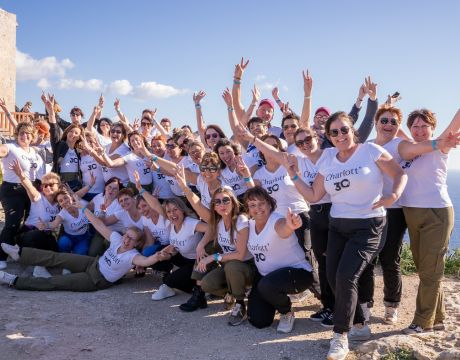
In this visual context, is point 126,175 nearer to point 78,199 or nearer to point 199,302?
point 78,199

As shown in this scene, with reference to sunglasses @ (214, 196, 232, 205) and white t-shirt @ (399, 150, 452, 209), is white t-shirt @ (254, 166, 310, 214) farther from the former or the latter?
white t-shirt @ (399, 150, 452, 209)

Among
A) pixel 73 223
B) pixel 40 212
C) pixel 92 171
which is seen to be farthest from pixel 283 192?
pixel 40 212

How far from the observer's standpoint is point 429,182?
457 cm

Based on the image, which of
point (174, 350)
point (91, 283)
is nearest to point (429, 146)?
point (174, 350)

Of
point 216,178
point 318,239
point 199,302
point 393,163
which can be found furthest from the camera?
point 216,178

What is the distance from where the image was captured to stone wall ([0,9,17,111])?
29781mm

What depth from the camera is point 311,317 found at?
5.36 m

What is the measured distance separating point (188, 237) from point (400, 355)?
305 centimetres

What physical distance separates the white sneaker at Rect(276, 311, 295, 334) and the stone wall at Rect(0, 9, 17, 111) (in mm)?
29309

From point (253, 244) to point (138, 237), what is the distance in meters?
2.18

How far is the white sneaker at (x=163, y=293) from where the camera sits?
6.15m

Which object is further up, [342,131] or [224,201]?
[342,131]

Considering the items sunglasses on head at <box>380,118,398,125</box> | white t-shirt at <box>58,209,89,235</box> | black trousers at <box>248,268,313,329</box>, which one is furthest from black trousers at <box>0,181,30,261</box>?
sunglasses on head at <box>380,118,398,125</box>

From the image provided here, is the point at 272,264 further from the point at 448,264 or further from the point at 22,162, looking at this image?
the point at 22,162
